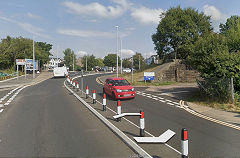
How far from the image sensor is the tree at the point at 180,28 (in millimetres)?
29266

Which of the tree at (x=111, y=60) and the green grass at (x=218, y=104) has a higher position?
the tree at (x=111, y=60)

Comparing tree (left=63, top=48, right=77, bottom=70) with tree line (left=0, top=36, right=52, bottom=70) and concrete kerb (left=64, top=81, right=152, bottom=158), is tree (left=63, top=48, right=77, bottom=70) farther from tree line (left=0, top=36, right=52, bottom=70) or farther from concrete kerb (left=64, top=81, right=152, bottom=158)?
concrete kerb (left=64, top=81, right=152, bottom=158)

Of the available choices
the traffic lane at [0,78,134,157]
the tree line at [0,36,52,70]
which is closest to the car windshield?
the traffic lane at [0,78,134,157]

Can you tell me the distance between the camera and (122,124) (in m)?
7.47

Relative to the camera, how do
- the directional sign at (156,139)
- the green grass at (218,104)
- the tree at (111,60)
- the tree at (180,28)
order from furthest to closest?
the tree at (111,60) → the tree at (180,28) → the green grass at (218,104) → the directional sign at (156,139)

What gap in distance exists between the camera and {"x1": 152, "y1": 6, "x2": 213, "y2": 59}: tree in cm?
2927

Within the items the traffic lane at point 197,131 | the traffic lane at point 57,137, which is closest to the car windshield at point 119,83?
the traffic lane at point 197,131

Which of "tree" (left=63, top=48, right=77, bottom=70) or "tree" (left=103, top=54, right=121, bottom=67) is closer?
"tree" (left=63, top=48, right=77, bottom=70)

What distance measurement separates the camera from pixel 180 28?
2909 cm

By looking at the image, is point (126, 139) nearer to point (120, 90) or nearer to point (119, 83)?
point (120, 90)

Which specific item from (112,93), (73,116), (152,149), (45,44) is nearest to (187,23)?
(112,93)

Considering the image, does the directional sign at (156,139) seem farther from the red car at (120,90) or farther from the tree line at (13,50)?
the tree line at (13,50)

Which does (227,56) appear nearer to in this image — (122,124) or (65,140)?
(122,124)

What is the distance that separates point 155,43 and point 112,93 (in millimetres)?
22911
